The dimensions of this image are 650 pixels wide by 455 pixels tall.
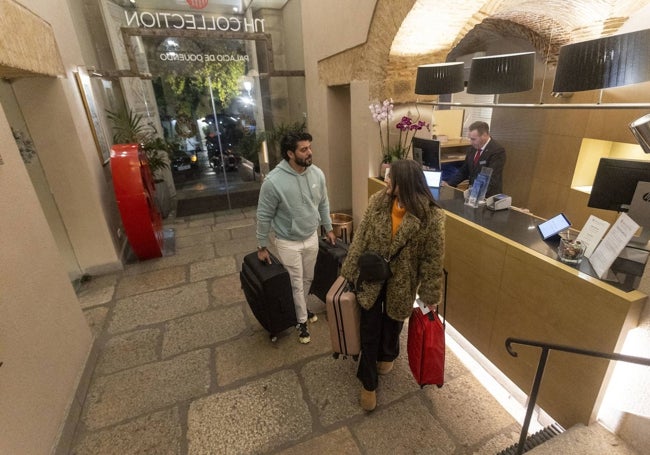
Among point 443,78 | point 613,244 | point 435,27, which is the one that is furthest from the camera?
point 435,27

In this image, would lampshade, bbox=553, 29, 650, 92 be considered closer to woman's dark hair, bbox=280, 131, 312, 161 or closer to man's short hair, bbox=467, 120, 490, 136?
woman's dark hair, bbox=280, 131, 312, 161

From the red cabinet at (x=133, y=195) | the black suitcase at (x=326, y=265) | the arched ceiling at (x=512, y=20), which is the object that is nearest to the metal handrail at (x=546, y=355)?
the black suitcase at (x=326, y=265)

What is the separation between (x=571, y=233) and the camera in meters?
2.19

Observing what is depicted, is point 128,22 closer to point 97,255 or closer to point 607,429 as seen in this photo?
point 97,255

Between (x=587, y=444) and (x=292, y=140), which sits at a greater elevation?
(x=292, y=140)

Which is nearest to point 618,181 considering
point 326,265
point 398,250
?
point 398,250

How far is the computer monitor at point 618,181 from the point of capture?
69.8 inches

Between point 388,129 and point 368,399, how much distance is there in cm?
295

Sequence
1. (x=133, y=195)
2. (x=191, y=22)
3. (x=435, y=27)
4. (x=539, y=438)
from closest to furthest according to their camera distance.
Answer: (x=539, y=438), (x=435, y=27), (x=133, y=195), (x=191, y=22)

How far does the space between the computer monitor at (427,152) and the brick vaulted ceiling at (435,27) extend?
0.68m

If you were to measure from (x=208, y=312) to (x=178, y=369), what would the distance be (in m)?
0.73

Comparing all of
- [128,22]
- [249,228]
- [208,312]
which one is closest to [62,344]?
[208,312]

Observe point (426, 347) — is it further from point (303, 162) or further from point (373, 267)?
point (303, 162)

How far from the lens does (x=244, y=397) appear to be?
2.31 m
